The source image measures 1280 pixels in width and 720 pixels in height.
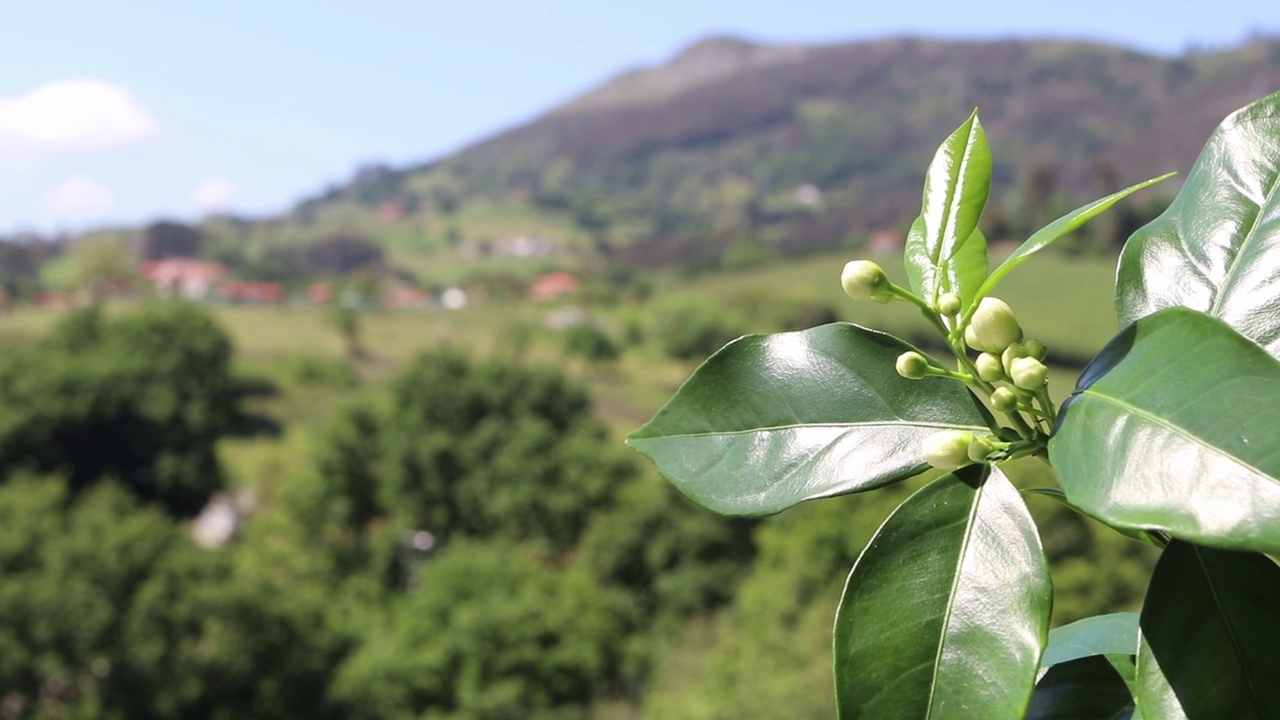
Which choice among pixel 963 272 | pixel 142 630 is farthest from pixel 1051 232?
pixel 142 630

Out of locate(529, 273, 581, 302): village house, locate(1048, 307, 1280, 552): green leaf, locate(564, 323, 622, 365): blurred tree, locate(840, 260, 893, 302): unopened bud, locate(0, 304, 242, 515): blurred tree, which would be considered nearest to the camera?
locate(1048, 307, 1280, 552): green leaf

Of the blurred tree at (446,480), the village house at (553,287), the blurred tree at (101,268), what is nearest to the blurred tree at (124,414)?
the blurred tree at (446,480)

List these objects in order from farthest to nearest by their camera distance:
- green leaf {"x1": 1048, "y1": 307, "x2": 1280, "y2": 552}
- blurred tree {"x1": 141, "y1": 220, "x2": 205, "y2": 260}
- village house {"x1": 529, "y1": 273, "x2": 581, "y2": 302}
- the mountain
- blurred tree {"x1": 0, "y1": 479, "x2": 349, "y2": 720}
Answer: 1. the mountain
2. blurred tree {"x1": 141, "y1": 220, "x2": 205, "y2": 260}
3. village house {"x1": 529, "y1": 273, "x2": 581, "y2": 302}
4. blurred tree {"x1": 0, "y1": 479, "x2": 349, "y2": 720}
5. green leaf {"x1": 1048, "y1": 307, "x2": 1280, "y2": 552}

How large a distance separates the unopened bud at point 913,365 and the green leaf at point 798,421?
0.02 meters

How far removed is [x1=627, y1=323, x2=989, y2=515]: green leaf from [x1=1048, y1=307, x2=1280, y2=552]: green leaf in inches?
4.5

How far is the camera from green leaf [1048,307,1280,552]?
497 mm

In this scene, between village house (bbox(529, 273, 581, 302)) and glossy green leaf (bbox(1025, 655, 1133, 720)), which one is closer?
Result: glossy green leaf (bbox(1025, 655, 1133, 720))

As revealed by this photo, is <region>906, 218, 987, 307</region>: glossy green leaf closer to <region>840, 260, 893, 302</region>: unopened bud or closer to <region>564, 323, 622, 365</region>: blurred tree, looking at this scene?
<region>840, 260, 893, 302</region>: unopened bud

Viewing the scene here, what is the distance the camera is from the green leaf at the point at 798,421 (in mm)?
716

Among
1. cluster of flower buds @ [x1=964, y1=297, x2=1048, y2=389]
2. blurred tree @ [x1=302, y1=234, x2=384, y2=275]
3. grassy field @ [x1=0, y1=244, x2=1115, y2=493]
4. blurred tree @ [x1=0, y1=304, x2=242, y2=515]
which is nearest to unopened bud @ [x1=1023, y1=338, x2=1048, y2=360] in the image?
cluster of flower buds @ [x1=964, y1=297, x2=1048, y2=389]

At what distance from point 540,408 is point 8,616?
59.0 ft

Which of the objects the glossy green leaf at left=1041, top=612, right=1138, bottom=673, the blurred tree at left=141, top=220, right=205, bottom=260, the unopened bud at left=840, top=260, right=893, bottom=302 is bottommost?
the blurred tree at left=141, top=220, right=205, bottom=260

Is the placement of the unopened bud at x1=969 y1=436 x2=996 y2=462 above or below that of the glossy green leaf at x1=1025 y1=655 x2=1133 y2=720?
above

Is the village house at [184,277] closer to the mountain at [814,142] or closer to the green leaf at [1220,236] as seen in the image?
the mountain at [814,142]
